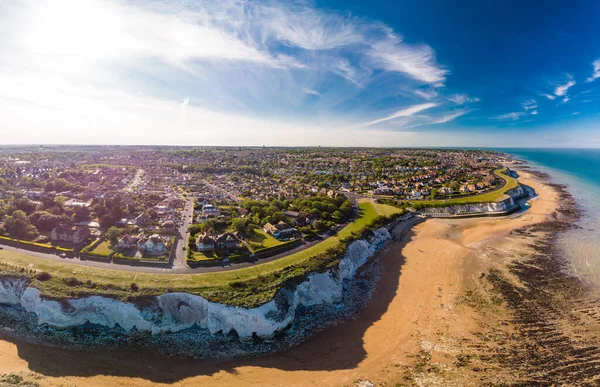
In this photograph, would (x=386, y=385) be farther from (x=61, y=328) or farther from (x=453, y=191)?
(x=453, y=191)

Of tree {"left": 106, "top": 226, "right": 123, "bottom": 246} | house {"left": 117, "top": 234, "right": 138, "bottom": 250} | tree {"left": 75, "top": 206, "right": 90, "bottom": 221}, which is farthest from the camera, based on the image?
tree {"left": 75, "top": 206, "right": 90, "bottom": 221}

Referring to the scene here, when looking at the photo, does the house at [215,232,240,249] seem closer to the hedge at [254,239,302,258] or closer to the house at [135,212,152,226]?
the hedge at [254,239,302,258]

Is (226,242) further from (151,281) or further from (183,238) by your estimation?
(151,281)

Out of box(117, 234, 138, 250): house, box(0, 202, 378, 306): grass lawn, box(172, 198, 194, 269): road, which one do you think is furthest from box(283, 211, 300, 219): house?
box(117, 234, 138, 250): house

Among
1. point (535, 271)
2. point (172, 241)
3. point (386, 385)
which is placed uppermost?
point (172, 241)

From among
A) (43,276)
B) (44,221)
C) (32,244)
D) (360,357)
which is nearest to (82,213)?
(44,221)

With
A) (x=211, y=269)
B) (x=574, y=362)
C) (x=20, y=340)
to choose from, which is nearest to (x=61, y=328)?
(x=20, y=340)

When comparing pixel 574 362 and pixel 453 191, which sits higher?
pixel 453 191
